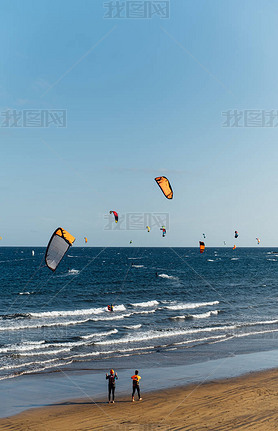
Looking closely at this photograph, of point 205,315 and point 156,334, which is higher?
point 205,315

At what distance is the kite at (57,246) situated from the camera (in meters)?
14.8

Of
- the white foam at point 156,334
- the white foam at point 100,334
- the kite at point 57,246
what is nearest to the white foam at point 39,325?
the white foam at point 100,334

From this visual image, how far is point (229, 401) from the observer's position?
13484 millimetres

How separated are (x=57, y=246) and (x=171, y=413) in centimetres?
717

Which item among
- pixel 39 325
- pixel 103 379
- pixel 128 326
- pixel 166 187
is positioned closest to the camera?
pixel 103 379

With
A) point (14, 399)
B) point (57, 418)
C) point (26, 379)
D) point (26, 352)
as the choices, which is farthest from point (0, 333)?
point (57, 418)

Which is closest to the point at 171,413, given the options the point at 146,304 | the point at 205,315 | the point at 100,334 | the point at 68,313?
the point at 100,334

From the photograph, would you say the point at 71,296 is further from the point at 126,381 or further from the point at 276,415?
the point at 276,415

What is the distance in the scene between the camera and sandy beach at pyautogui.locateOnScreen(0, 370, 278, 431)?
11422 mm

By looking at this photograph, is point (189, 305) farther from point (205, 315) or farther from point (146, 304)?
point (205, 315)

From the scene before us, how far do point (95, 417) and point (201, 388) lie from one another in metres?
4.70

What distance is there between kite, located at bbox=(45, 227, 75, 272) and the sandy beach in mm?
5086

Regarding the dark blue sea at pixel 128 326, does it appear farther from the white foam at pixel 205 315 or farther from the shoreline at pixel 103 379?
the shoreline at pixel 103 379

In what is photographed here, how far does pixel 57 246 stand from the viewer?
49.2ft
